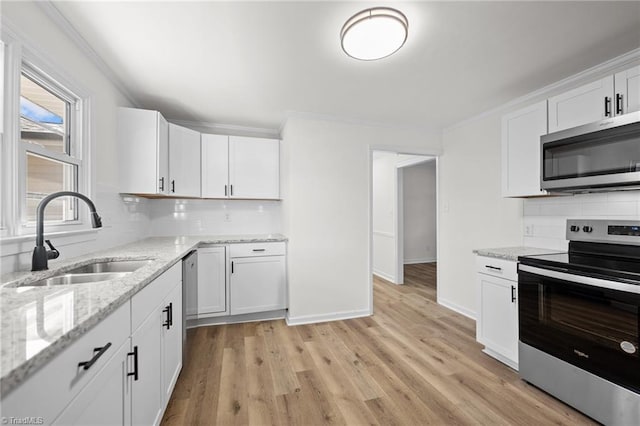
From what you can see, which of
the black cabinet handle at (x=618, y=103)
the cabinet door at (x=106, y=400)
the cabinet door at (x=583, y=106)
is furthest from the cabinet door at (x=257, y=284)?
the black cabinet handle at (x=618, y=103)

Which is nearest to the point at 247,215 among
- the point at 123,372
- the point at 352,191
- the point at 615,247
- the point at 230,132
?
the point at 230,132

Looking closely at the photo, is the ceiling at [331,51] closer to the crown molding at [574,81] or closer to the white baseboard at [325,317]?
the crown molding at [574,81]

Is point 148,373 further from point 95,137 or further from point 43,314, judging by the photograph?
point 95,137

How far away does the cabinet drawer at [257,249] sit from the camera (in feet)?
10.1

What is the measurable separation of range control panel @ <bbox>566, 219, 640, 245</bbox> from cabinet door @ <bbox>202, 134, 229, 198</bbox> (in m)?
3.31

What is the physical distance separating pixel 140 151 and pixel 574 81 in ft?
12.5

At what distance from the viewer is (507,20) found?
64.4 inches

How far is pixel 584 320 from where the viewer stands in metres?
1.68

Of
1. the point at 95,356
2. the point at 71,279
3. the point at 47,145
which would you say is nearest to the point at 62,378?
the point at 95,356

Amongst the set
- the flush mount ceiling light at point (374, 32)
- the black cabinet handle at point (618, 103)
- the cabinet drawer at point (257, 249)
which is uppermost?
the flush mount ceiling light at point (374, 32)

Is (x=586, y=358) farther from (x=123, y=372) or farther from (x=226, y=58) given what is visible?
(x=226, y=58)

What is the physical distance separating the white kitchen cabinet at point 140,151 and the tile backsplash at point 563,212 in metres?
3.51

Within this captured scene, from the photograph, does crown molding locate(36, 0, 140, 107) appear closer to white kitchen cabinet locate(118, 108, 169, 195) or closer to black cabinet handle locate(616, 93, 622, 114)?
white kitchen cabinet locate(118, 108, 169, 195)

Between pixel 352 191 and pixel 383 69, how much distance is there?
4.68 ft
